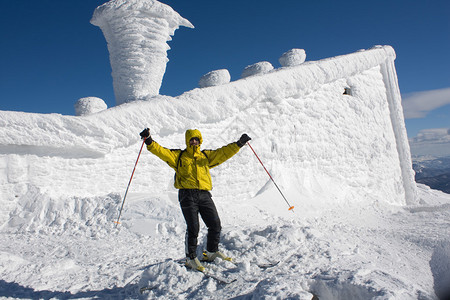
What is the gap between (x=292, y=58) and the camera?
342 inches

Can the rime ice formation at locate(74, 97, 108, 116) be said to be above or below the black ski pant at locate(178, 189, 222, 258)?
above

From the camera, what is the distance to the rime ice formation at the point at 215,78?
7.81 metres

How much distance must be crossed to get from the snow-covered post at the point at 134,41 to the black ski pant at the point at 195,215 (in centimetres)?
417

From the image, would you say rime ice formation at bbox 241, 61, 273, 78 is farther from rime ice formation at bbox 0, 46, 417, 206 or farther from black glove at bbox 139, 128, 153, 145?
black glove at bbox 139, 128, 153, 145

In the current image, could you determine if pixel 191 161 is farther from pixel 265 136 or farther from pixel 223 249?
pixel 265 136

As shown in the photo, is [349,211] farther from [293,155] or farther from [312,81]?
[312,81]

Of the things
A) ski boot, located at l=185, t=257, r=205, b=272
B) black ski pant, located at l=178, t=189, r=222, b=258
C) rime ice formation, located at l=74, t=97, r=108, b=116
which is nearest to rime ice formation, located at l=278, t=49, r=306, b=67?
rime ice formation, located at l=74, t=97, r=108, b=116

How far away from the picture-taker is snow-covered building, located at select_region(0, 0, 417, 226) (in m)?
4.49

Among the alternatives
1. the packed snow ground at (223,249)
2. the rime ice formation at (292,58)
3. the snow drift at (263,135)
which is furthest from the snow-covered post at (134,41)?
the rime ice formation at (292,58)

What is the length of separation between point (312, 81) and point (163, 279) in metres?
5.62

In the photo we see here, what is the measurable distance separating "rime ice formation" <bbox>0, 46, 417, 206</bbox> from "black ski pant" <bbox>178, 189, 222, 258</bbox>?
2.42 metres

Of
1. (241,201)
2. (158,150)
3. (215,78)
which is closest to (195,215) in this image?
(158,150)

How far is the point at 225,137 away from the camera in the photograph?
228 inches

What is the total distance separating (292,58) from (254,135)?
377 centimetres
